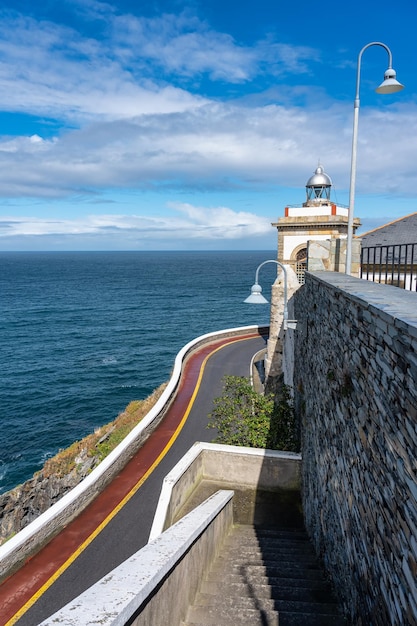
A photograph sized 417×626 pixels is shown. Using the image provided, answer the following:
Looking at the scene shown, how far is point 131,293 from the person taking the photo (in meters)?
102

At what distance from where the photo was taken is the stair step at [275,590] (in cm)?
684

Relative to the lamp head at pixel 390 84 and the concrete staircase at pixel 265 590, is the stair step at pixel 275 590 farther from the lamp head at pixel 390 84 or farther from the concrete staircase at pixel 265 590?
the lamp head at pixel 390 84

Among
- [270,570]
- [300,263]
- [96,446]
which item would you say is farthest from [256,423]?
[300,263]

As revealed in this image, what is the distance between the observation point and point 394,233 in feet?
56.1

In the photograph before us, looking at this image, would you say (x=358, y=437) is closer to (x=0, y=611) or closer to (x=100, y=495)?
(x=0, y=611)

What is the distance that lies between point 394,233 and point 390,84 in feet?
23.9

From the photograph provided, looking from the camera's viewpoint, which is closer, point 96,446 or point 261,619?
point 261,619

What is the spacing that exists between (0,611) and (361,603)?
8893 millimetres

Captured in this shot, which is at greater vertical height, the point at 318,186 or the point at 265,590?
the point at 318,186

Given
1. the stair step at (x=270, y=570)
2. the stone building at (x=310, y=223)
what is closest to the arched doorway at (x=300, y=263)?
the stone building at (x=310, y=223)

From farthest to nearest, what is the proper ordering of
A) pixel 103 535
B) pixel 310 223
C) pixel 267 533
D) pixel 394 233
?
pixel 310 223
pixel 394 233
pixel 103 535
pixel 267 533

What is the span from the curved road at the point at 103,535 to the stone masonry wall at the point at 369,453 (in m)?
6.12

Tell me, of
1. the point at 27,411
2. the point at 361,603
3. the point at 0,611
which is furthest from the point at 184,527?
the point at 27,411

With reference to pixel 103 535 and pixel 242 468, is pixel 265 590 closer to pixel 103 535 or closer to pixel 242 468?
pixel 242 468
